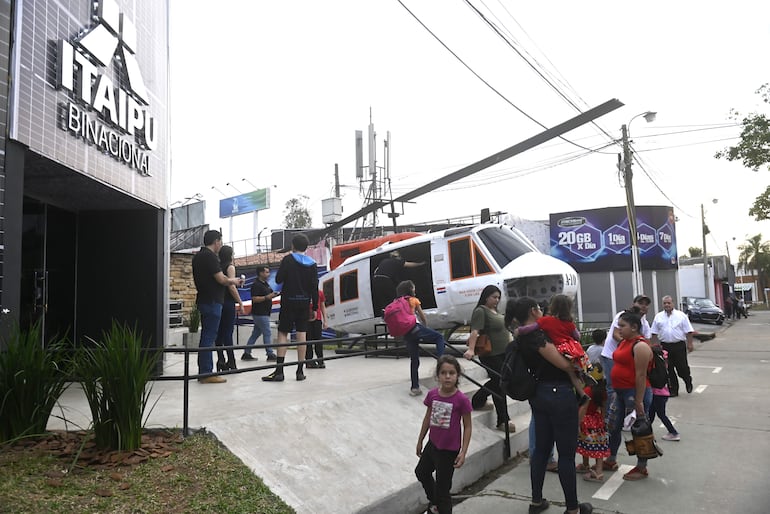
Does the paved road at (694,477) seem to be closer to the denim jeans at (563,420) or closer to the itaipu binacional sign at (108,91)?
the denim jeans at (563,420)

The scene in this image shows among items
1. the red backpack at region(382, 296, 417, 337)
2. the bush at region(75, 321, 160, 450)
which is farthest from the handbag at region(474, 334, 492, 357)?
the bush at region(75, 321, 160, 450)

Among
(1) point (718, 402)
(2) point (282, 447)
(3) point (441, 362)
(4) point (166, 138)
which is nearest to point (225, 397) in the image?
(2) point (282, 447)

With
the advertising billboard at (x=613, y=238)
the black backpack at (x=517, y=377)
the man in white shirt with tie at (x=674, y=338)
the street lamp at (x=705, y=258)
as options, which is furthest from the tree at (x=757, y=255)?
the black backpack at (x=517, y=377)

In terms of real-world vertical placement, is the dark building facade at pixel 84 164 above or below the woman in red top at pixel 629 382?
above

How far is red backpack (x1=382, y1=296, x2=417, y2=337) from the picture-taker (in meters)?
6.54

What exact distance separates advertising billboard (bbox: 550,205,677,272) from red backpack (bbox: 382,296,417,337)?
78.1 ft

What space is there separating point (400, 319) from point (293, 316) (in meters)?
1.48

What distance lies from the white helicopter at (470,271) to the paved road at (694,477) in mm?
2936

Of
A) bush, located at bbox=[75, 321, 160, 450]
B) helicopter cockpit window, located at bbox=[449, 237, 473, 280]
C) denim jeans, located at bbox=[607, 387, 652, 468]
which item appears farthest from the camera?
helicopter cockpit window, located at bbox=[449, 237, 473, 280]

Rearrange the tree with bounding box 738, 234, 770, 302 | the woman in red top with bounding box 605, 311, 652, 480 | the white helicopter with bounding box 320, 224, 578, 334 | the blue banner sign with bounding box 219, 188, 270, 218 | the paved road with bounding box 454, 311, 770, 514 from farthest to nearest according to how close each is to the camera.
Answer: the tree with bounding box 738, 234, 770, 302
the blue banner sign with bounding box 219, 188, 270, 218
the white helicopter with bounding box 320, 224, 578, 334
the woman in red top with bounding box 605, 311, 652, 480
the paved road with bounding box 454, 311, 770, 514

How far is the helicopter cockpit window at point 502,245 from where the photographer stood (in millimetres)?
9921

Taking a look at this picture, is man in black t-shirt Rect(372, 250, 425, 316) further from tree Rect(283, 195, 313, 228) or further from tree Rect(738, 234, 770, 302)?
tree Rect(738, 234, 770, 302)

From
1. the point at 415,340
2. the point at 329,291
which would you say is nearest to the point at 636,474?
the point at 415,340

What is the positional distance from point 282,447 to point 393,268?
5.72 m
